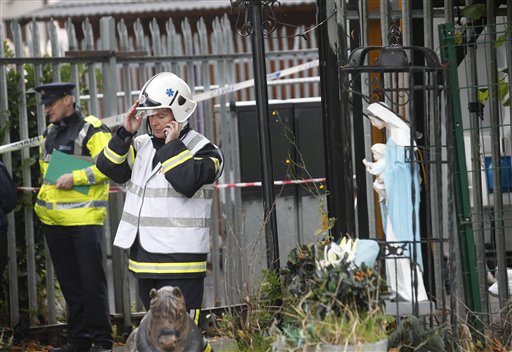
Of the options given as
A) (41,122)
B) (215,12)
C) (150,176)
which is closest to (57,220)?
(41,122)

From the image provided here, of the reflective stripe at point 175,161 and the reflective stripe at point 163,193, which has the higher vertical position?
the reflective stripe at point 175,161

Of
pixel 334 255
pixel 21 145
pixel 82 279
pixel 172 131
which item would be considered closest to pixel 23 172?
pixel 21 145

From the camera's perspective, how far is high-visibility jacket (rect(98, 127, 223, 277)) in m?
7.05

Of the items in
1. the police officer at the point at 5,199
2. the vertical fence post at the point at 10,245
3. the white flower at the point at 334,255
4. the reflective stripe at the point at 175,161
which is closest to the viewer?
the white flower at the point at 334,255

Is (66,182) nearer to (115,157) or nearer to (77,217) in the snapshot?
(77,217)

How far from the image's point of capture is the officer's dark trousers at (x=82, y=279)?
8867 mm

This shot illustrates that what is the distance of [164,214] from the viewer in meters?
7.17

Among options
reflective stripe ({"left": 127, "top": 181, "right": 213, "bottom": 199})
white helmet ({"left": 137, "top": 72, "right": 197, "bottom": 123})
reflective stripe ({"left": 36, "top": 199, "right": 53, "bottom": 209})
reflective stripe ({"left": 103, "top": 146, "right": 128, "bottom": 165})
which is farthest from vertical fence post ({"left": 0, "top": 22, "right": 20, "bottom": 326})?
white helmet ({"left": 137, "top": 72, "right": 197, "bottom": 123})

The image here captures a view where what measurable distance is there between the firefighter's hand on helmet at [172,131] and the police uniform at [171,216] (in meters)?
0.04

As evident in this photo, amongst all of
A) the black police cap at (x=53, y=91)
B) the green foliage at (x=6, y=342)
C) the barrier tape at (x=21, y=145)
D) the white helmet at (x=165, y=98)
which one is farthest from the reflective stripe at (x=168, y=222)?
the barrier tape at (x=21, y=145)

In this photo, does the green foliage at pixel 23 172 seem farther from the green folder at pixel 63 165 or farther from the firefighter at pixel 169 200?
the firefighter at pixel 169 200

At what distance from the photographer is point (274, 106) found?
10961mm

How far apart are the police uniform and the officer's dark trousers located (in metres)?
1.61

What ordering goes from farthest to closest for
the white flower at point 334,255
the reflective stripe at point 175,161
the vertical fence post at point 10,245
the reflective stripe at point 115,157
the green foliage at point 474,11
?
the vertical fence post at point 10,245 < the reflective stripe at point 115,157 < the green foliage at point 474,11 < the reflective stripe at point 175,161 < the white flower at point 334,255
